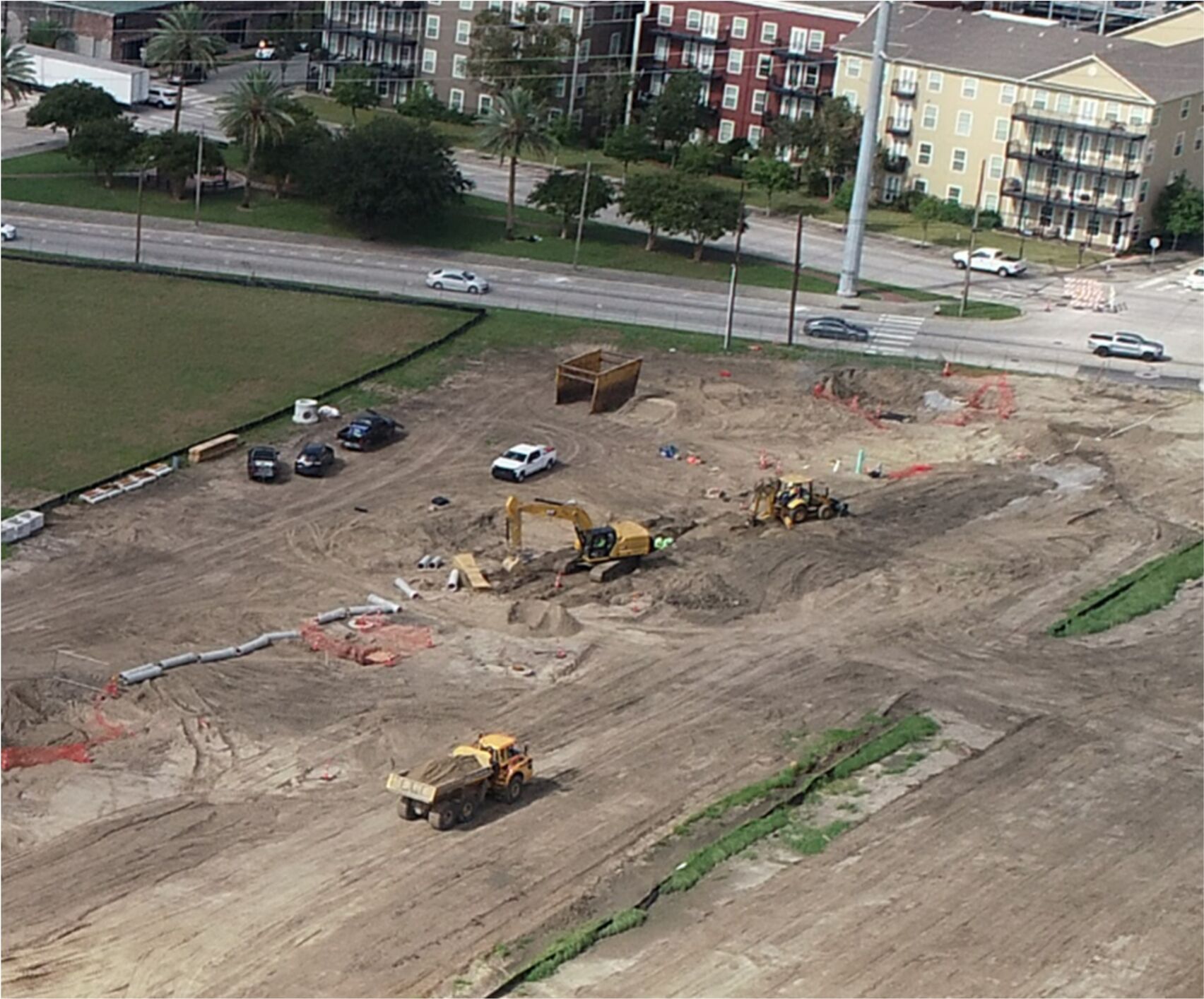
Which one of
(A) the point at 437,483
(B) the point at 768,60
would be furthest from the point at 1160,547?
(B) the point at 768,60

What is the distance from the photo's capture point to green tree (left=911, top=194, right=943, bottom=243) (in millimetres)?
113438

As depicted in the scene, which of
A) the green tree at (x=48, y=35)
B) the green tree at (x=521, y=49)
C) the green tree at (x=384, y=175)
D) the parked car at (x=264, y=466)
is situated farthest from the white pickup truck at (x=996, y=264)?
the green tree at (x=48, y=35)

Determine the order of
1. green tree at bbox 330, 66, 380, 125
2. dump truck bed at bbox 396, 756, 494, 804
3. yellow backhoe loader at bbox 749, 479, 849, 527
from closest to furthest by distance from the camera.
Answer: dump truck bed at bbox 396, 756, 494, 804, yellow backhoe loader at bbox 749, 479, 849, 527, green tree at bbox 330, 66, 380, 125

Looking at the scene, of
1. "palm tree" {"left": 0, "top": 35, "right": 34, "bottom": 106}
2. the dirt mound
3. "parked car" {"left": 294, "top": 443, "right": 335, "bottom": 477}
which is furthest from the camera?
"palm tree" {"left": 0, "top": 35, "right": 34, "bottom": 106}

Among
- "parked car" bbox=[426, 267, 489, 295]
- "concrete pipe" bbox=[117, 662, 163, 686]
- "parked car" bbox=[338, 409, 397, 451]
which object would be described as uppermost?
"parked car" bbox=[426, 267, 489, 295]

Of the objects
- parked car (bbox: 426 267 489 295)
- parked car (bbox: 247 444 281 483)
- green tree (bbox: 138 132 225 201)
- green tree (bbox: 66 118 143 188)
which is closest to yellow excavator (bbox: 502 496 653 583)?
parked car (bbox: 247 444 281 483)

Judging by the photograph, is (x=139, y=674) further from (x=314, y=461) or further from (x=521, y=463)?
(x=521, y=463)

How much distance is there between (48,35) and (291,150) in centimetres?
3105

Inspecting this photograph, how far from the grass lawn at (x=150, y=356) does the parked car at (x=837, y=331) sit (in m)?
15.0

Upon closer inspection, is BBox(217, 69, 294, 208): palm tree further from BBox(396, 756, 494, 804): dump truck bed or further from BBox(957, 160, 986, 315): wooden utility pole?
BBox(396, 756, 494, 804): dump truck bed

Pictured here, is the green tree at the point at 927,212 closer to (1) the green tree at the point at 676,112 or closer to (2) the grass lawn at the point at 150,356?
(1) the green tree at the point at 676,112

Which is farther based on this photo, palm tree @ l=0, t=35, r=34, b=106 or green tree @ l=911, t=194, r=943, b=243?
green tree @ l=911, t=194, r=943, b=243

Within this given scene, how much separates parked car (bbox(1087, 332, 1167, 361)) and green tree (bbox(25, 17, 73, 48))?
6900cm

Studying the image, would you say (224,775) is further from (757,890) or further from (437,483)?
(437,483)
